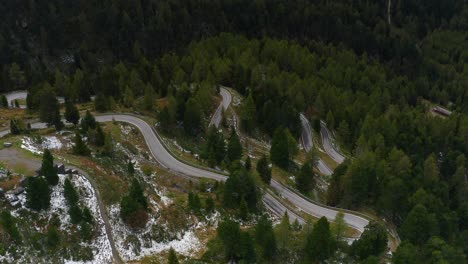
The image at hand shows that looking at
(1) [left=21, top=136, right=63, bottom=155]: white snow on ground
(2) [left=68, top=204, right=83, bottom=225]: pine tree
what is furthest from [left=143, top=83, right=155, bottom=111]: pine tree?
(2) [left=68, top=204, right=83, bottom=225]: pine tree

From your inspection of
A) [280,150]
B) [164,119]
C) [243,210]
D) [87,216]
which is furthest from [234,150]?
[87,216]

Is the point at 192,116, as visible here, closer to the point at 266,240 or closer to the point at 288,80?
the point at 266,240

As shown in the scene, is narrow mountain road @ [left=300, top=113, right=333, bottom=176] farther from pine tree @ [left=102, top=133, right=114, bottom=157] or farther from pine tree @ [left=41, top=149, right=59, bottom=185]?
pine tree @ [left=41, top=149, right=59, bottom=185]

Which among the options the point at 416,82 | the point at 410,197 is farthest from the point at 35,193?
the point at 416,82

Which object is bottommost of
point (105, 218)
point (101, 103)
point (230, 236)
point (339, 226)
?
point (101, 103)

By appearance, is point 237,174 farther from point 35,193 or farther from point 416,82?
point 416,82

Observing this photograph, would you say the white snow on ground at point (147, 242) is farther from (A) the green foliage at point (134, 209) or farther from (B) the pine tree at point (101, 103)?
(B) the pine tree at point (101, 103)

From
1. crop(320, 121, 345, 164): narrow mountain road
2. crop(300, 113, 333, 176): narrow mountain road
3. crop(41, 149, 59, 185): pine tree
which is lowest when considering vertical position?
crop(320, 121, 345, 164): narrow mountain road
